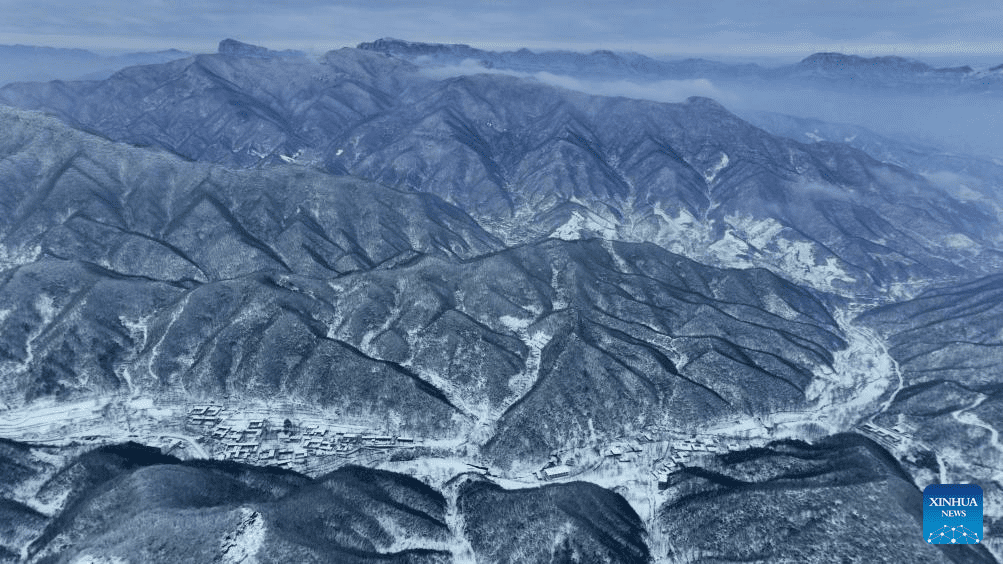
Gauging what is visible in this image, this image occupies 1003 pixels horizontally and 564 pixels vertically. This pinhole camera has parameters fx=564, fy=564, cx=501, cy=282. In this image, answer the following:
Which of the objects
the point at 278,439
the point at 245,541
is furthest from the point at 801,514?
the point at 278,439

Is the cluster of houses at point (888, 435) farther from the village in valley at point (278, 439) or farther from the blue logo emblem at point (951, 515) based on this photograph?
the village in valley at point (278, 439)

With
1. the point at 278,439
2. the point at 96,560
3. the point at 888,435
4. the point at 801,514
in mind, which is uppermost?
the point at 801,514

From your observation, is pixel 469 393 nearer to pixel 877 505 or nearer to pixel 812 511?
pixel 812 511

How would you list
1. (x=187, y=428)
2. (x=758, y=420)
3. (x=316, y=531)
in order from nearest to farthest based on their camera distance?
1. (x=316, y=531)
2. (x=187, y=428)
3. (x=758, y=420)

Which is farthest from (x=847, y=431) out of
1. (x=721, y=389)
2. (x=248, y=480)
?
(x=248, y=480)

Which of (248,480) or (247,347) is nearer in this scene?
(248,480)

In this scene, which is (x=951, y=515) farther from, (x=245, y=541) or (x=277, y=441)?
(x=277, y=441)

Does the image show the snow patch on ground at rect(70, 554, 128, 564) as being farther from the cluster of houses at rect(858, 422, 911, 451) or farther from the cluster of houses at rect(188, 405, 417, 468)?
the cluster of houses at rect(858, 422, 911, 451)
